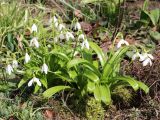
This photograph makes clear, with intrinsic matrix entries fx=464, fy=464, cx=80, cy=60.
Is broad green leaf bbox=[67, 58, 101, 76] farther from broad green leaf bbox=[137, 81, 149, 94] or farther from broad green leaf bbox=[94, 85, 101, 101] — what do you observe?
broad green leaf bbox=[137, 81, 149, 94]

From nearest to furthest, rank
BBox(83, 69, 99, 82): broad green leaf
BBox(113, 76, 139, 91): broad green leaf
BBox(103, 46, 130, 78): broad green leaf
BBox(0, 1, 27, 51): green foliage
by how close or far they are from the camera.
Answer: BBox(113, 76, 139, 91): broad green leaf < BBox(83, 69, 99, 82): broad green leaf < BBox(103, 46, 130, 78): broad green leaf < BBox(0, 1, 27, 51): green foliage

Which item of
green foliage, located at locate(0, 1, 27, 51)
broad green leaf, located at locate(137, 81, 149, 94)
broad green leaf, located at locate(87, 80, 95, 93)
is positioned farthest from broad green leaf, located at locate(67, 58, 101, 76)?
green foliage, located at locate(0, 1, 27, 51)

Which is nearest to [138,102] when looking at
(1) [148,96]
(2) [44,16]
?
(1) [148,96]

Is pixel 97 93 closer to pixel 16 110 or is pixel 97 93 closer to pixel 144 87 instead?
pixel 144 87

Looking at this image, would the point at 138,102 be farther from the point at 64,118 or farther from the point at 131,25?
the point at 131,25

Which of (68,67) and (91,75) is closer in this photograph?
(68,67)

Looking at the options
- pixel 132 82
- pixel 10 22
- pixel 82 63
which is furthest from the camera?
pixel 10 22

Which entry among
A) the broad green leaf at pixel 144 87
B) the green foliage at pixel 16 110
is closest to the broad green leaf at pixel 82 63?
the broad green leaf at pixel 144 87

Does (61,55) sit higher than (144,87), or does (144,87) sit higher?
(61,55)

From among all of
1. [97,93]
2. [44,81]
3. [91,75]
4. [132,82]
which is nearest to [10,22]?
[44,81]
